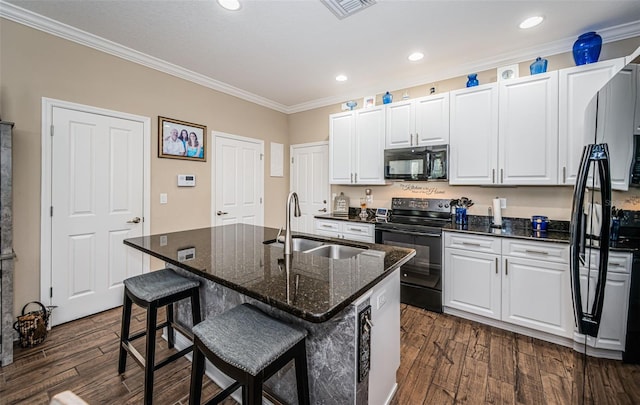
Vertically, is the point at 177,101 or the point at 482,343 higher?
the point at 177,101

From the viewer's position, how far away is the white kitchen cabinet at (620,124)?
112cm

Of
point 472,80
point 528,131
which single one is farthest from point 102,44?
point 528,131

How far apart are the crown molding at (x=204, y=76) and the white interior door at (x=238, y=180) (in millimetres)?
734

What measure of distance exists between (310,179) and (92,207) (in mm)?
2981

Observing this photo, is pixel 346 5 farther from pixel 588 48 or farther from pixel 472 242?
pixel 472 242

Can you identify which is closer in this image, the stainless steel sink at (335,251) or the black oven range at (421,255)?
the stainless steel sink at (335,251)

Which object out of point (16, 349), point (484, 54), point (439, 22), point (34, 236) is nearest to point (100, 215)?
point (34, 236)

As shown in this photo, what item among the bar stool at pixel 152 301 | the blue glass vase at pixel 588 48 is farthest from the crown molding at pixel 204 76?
the bar stool at pixel 152 301

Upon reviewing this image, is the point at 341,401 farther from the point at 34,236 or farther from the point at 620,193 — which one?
the point at 34,236

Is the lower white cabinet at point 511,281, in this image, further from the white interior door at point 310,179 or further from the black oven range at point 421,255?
the white interior door at point 310,179

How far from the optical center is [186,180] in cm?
362

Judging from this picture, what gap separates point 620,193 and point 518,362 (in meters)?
1.65

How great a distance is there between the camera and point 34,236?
99.1 inches

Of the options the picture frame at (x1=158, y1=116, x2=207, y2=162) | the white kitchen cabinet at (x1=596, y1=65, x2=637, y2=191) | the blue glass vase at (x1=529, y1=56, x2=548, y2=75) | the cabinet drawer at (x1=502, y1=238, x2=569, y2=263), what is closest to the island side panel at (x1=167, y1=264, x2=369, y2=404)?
the white kitchen cabinet at (x1=596, y1=65, x2=637, y2=191)
